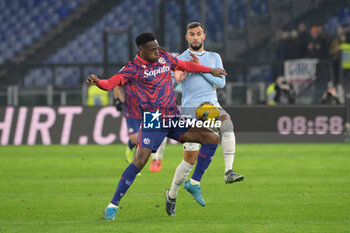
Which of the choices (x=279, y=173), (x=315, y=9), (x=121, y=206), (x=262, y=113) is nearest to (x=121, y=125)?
(x=262, y=113)

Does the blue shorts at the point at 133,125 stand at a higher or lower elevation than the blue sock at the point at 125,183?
lower

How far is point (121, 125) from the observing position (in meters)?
19.7

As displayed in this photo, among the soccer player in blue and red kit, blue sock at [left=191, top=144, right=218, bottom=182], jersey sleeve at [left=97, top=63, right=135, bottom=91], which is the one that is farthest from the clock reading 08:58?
jersey sleeve at [left=97, top=63, right=135, bottom=91]

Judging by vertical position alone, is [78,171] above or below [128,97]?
below

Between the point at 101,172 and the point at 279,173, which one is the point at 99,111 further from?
the point at 279,173

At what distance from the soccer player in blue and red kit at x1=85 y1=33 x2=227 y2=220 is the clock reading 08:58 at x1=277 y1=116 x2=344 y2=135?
11.8 m

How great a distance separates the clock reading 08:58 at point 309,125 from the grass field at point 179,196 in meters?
2.88

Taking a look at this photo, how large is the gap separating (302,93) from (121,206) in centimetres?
1294

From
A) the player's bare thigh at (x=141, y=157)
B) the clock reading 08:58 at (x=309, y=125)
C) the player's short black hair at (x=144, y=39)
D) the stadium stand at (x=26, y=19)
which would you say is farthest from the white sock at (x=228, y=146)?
the stadium stand at (x=26, y=19)

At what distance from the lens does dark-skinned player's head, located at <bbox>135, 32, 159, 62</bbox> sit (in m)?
7.73

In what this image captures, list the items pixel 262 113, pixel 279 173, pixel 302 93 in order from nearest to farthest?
pixel 279 173
pixel 262 113
pixel 302 93

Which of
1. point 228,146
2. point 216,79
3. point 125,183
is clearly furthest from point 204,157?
point 216,79

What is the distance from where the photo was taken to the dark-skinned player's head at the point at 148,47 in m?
7.73

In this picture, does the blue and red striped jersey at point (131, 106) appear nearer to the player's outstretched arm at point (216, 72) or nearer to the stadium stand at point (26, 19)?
the player's outstretched arm at point (216, 72)
